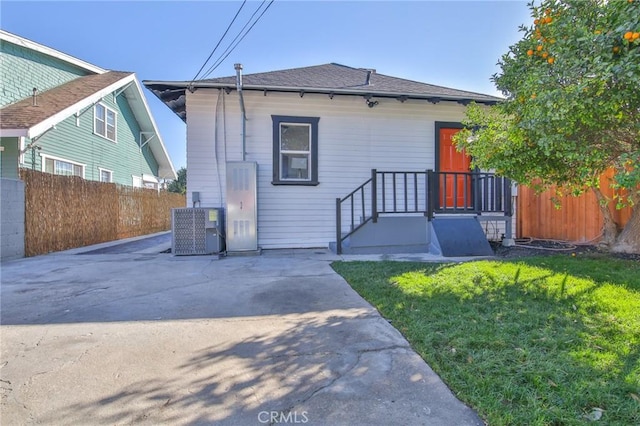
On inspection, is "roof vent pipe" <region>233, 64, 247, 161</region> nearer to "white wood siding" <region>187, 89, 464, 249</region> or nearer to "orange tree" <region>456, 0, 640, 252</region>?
"white wood siding" <region>187, 89, 464, 249</region>

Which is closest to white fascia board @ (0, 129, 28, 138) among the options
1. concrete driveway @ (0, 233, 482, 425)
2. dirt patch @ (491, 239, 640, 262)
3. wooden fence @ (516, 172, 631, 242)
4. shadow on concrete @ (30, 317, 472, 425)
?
concrete driveway @ (0, 233, 482, 425)

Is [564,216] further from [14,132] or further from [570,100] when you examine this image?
[14,132]

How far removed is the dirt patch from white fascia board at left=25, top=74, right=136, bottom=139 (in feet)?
34.1

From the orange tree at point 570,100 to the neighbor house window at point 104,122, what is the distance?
12626mm

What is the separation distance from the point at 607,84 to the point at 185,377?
15.1ft

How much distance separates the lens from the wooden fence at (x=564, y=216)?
6.71 metres

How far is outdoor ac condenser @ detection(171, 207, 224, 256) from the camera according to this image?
668cm

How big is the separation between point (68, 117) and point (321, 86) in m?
8.28

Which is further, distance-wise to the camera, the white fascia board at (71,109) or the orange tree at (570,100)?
the white fascia board at (71,109)

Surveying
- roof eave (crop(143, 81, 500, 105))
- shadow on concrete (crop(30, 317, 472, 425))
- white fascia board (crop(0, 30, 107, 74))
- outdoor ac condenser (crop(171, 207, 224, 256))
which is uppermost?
white fascia board (crop(0, 30, 107, 74))

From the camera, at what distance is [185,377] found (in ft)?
6.77

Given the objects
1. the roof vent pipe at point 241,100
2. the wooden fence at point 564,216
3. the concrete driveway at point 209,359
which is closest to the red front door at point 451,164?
the wooden fence at point 564,216

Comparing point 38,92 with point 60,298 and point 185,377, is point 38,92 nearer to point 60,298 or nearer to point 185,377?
point 60,298

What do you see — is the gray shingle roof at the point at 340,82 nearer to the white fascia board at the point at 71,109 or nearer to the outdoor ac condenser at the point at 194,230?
the outdoor ac condenser at the point at 194,230
